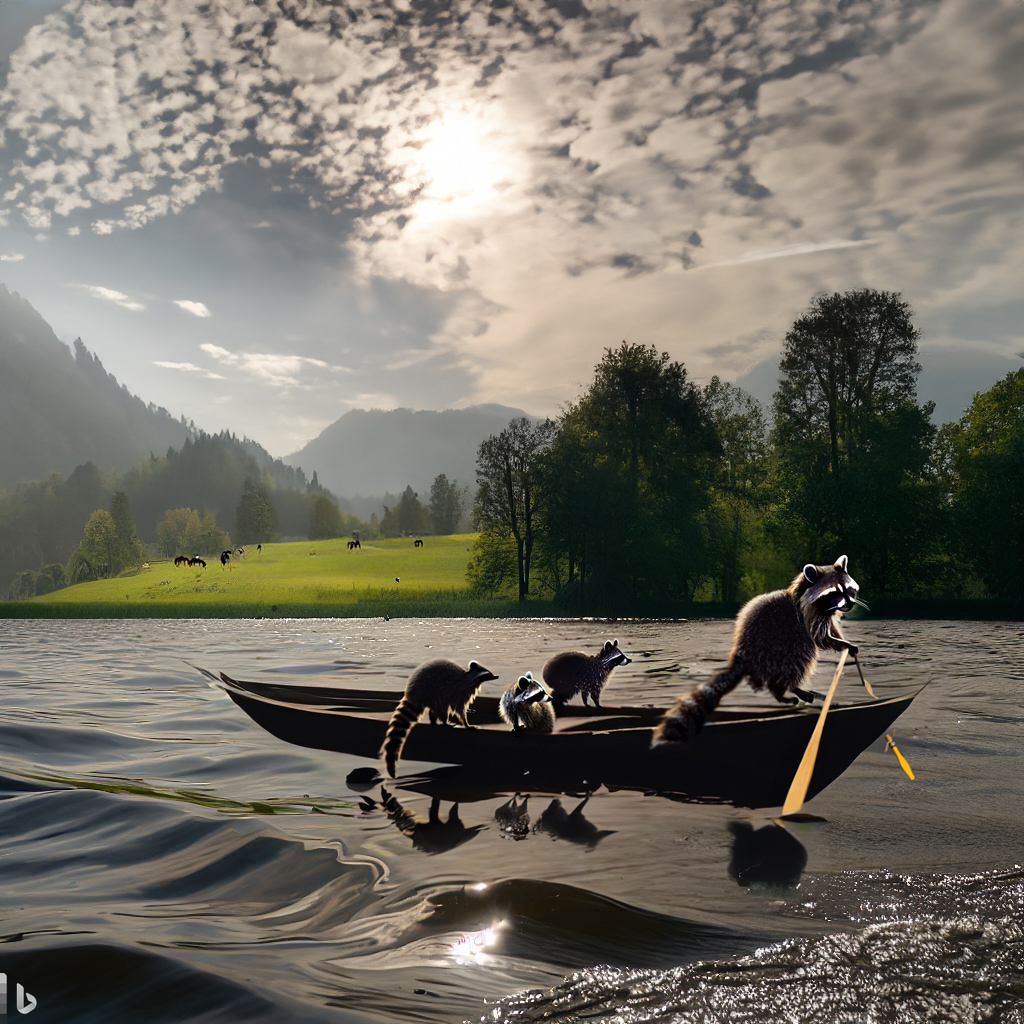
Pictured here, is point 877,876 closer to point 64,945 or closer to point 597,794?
point 597,794

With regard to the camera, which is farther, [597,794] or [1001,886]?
[597,794]

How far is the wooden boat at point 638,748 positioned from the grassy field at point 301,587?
45.5 meters

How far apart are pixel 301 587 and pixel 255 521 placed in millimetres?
89227

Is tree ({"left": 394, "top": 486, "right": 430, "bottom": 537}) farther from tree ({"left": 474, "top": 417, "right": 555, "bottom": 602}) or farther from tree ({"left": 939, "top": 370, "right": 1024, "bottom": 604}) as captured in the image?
tree ({"left": 939, "top": 370, "right": 1024, "bottom": 604})

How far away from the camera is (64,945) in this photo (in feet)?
12.6

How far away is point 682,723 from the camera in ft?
12.8

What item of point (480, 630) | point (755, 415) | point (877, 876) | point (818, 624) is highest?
point (755, 415)

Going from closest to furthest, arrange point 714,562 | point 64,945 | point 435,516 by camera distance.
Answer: point 64,945 < point 714,562 < point 435,516

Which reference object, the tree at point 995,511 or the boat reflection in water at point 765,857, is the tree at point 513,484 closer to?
the tree at point 995,511

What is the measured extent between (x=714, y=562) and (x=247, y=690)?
159ft

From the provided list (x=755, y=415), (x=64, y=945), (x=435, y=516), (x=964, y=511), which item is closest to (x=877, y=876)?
(x=64, y=945)

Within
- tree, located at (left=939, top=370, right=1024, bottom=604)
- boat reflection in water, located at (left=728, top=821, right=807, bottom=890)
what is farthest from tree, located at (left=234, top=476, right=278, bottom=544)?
boat reflection in water, located at (left=728, top=821, right=807, bottom=890)

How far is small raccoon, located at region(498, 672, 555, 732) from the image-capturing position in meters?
6.82

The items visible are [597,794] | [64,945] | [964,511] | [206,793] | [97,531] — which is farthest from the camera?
[97,531]
